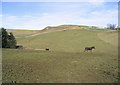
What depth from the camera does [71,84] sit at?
888 centimetres

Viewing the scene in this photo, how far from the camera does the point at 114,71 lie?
1170 centimetres

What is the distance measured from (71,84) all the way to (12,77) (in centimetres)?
508

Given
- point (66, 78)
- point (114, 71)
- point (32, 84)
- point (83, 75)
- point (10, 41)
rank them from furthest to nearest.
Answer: point (10, 41)
point (114, 71)
point (83, 75)
point (66, 78)
point (32, 84)

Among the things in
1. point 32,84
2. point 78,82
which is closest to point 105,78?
point 78,82

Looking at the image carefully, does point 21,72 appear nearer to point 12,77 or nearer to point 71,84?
point 12,77

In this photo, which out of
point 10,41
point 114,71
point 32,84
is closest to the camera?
point 32,84

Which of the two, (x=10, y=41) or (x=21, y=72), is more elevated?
(x=10, y=41)

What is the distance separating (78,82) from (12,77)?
560 centimetres

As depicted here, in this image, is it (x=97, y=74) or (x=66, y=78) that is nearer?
(x=66, y=78)

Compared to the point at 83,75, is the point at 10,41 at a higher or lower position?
higher

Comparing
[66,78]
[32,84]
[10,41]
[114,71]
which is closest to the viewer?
[32,84]

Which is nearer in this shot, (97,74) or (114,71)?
(97,74)

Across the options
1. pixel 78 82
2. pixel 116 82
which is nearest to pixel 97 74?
pixel 116 82

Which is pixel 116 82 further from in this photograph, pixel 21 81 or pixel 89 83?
pixel 21 81
